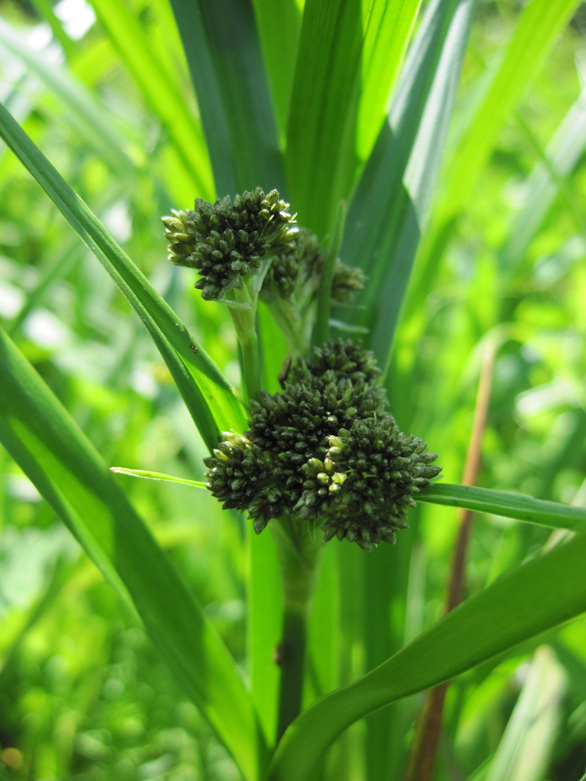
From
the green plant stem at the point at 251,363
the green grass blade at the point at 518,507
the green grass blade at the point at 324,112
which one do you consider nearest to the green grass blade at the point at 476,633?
the green grass blade at the point at 518,507

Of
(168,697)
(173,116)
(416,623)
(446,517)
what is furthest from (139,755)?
(173,116)

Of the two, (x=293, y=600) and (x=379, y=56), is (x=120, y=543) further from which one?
(x=379, y=56)

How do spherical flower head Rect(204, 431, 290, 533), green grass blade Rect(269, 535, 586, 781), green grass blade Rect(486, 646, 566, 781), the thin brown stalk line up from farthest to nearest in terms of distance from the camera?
green grass blade Rect(486, 646, 566, 781) < the thin brown stalk < spherical flower head Rect(204, 431, 290, 533) < green grass blade Rect(269, 535, 586, 781)

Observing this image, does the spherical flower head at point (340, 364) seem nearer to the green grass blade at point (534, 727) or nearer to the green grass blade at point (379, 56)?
the green grass blade at point (379, 56)

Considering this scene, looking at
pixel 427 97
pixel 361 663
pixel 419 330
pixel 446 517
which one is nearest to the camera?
pixel 427 97

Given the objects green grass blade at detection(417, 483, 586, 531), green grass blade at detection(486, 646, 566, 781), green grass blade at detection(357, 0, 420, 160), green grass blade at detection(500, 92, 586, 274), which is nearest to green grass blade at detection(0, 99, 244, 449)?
green grass blade at detection(417, 483, 586, 531)

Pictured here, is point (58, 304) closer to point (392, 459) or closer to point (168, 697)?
point (168, 697)

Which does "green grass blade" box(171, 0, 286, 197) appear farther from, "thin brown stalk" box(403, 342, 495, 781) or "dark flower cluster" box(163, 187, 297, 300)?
"thin brown stalk" box(403, 342, 495, 781)
